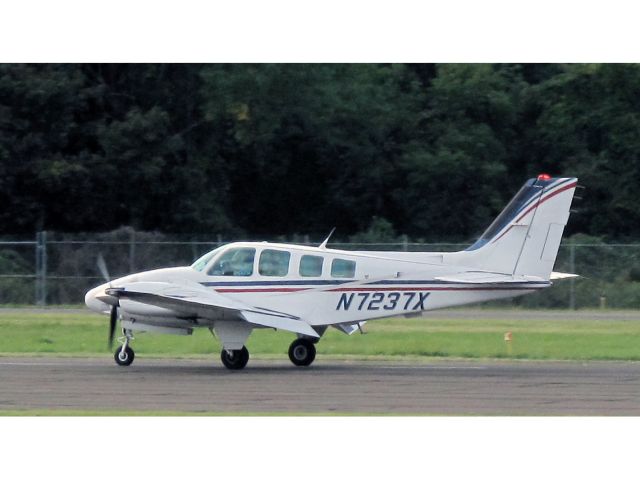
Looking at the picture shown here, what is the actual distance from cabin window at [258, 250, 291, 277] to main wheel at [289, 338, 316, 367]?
1410 millimetres

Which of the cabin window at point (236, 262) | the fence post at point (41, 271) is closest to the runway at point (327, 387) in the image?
the cabin window at point (236, 262)

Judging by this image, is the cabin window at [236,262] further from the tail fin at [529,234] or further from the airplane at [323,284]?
the tail fin at [529,234]

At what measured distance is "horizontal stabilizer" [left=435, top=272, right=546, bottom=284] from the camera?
66.7 ft

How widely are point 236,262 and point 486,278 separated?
15.6 ft

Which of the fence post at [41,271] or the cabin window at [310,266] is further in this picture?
the fence post at [41,271]

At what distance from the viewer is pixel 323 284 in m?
21.0

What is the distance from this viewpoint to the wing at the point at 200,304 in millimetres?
20234

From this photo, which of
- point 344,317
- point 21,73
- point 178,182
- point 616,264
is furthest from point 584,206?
point 344,317

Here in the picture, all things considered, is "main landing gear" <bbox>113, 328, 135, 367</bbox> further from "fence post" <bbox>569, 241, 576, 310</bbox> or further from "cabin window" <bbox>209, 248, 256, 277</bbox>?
"fence post" <bbox>569, 241, 576, 310</bbox>

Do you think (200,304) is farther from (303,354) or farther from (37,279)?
(37,279)

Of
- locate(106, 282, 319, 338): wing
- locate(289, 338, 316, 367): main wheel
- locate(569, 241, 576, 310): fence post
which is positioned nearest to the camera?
locate(106, 282, 319, 338): wing

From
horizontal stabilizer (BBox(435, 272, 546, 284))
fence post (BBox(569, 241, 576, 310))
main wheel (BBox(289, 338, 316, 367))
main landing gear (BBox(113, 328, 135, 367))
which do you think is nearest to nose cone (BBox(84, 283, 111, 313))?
main landing gear (BBox(113, 328, 135, 367))

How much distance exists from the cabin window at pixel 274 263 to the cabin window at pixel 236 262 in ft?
0.68

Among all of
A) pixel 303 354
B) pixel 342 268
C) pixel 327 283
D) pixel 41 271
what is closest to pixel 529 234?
pixel 342 268
